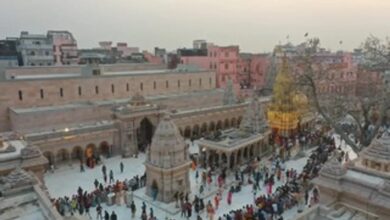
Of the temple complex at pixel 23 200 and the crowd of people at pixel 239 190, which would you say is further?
the crowd of people at pixel 239 190

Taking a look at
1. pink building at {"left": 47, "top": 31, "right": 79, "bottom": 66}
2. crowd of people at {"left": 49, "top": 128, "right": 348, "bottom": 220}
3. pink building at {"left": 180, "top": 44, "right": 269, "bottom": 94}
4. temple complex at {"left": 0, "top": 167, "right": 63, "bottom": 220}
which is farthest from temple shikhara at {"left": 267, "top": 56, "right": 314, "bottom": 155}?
pink building at {"left": 47, "top": 31, "right": 79, "bottom": 66}

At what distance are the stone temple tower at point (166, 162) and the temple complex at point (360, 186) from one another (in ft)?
27.6

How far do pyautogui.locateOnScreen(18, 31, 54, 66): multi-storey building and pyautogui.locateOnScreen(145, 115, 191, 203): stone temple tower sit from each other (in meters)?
37.2

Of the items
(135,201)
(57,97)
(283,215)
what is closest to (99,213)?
(135,201)

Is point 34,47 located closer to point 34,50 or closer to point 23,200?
point 34,50

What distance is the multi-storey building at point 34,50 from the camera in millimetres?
47406

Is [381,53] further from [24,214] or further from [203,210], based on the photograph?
[24,214]

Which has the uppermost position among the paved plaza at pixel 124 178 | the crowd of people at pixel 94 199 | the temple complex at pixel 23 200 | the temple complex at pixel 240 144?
the temple complex at pixel 23 200

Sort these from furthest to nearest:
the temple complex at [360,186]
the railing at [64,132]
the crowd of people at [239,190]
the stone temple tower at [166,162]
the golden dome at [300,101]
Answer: the golden dome at [300,101]
the railing at [64,132]
the stone temple tower at [166,162]
the crowd of people at [239,190]
the temple complex at [360,186]

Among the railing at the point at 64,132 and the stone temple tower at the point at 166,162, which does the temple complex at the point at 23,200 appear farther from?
the railing at the point at 64,132

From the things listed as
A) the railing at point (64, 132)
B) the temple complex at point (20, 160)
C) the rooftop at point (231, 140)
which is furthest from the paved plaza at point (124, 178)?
the temple complex at point (20, 160)

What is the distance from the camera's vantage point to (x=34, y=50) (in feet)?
156

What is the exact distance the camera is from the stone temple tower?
17.2 m

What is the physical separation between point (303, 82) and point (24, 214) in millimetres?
15926
